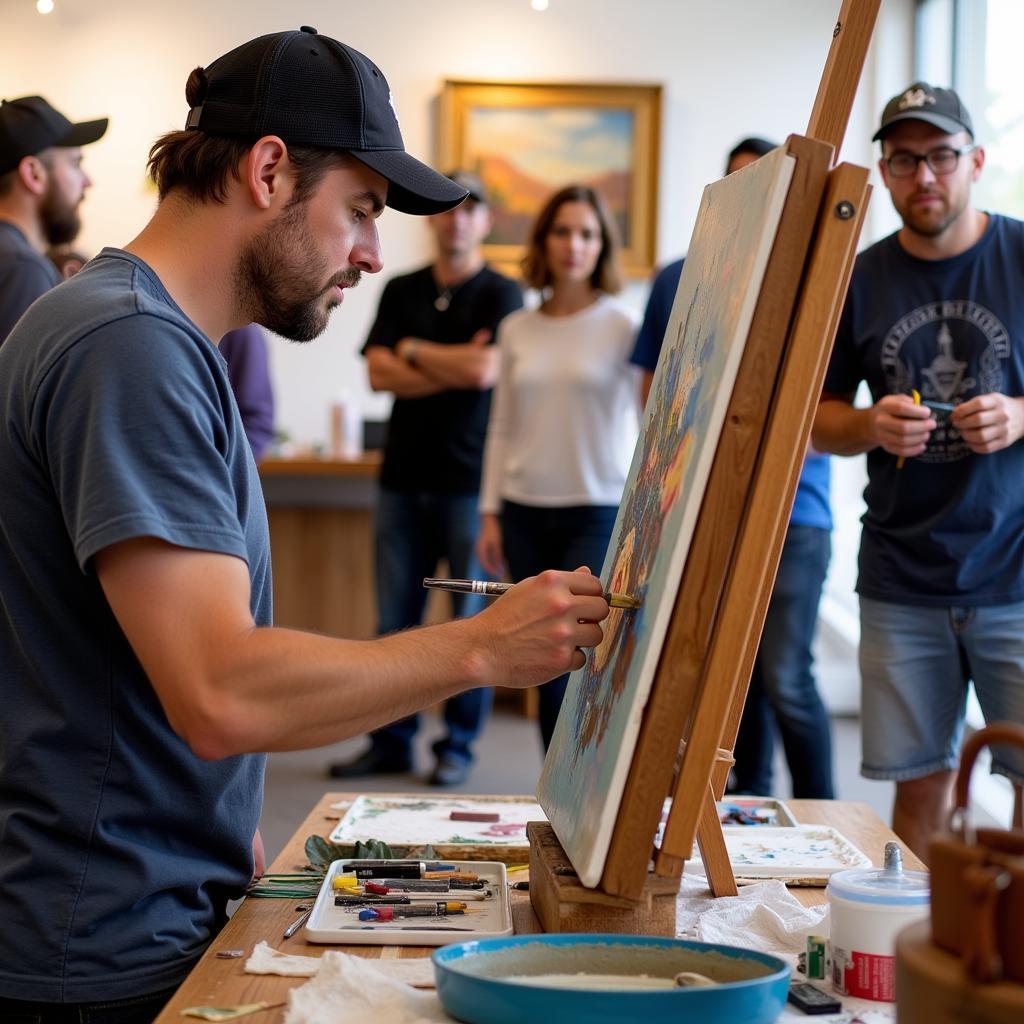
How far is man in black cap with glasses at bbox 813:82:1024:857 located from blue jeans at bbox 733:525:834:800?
527 mm

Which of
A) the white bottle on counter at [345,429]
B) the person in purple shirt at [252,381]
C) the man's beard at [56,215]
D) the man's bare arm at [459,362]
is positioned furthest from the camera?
the white bottle on counter at [345,429]

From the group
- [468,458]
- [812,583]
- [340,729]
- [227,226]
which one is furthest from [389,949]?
[468,458]

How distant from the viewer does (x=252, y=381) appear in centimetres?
351

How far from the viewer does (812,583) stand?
291 centimetres

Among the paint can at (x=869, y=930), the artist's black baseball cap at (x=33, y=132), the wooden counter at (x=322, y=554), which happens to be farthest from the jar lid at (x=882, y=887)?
the wooden counter at (x=322, y=554)

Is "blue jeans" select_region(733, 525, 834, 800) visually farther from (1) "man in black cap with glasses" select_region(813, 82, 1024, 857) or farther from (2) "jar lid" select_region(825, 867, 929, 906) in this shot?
(2) "jar lid" select_region(825, 867, 929, 906)

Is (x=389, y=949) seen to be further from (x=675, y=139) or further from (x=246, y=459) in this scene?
(x=675, y=139)

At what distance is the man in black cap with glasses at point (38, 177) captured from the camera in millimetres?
2713

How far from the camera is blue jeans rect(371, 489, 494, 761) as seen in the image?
12.5ft

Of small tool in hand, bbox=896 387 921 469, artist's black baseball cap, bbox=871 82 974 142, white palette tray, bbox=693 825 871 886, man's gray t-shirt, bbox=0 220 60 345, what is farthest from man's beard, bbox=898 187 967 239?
man's gray t-shirt, bbox=0 220 60 345

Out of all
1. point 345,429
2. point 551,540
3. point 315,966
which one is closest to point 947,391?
point 551,540

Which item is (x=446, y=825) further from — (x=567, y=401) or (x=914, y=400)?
(x=567, y=401)

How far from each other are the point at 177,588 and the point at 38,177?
2108 millimetres

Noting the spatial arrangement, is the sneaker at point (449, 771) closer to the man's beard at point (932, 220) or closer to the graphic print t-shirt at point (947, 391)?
the graphic print t-shirt at point (947, 391)
